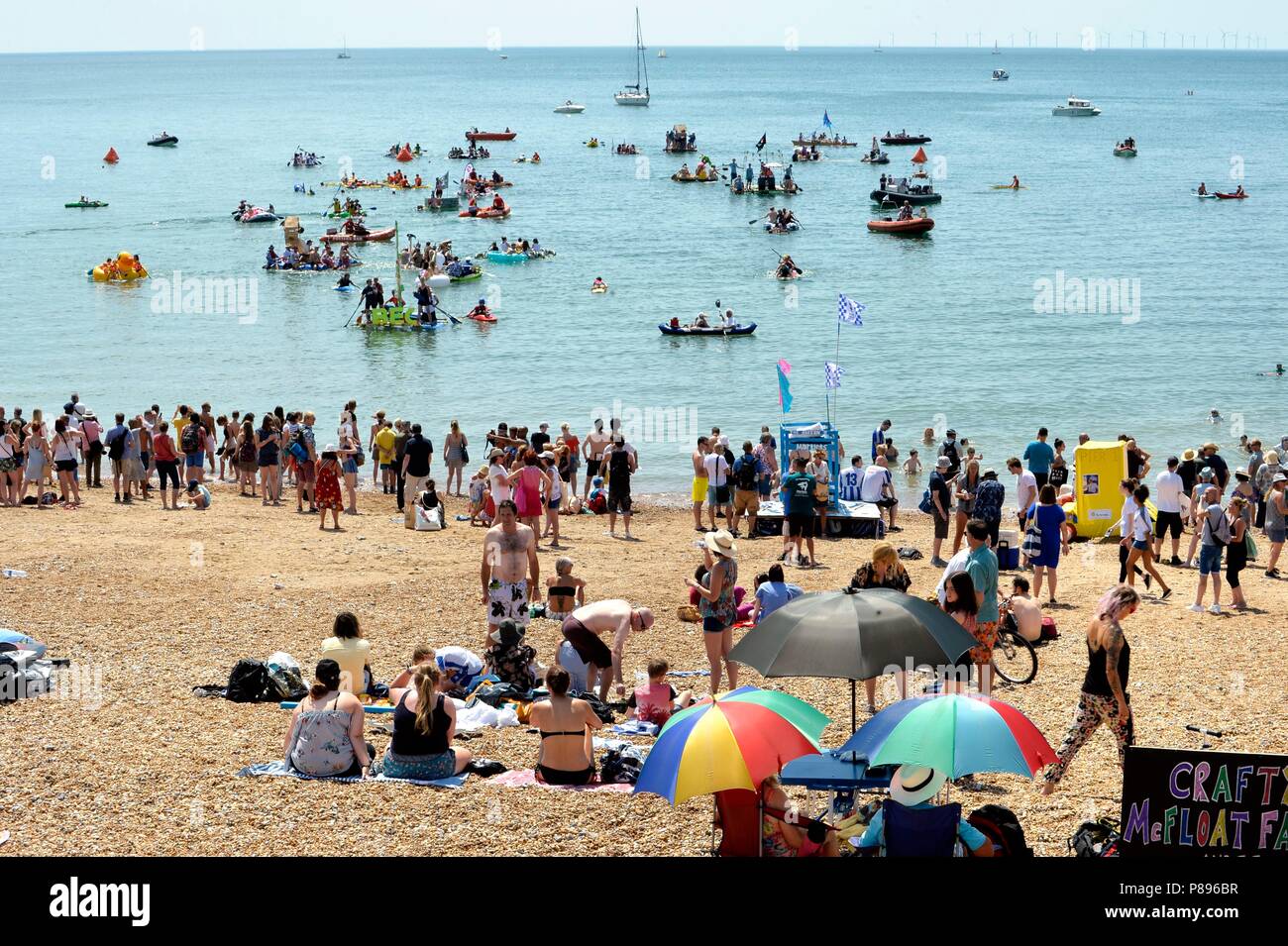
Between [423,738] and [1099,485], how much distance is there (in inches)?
488

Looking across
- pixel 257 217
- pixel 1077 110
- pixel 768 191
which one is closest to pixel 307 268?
pixel 257 217

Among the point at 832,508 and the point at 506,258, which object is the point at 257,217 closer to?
the point at 506,258

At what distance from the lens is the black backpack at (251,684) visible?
10.2 metres

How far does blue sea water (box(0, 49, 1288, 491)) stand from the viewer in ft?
105

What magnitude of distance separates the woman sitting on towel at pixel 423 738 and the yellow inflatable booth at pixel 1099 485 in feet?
39.6

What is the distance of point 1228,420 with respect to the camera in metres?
30.0

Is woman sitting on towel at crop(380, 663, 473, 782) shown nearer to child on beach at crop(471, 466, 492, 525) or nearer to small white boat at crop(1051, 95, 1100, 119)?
child on beach at crop(471, 466, 492, 525)

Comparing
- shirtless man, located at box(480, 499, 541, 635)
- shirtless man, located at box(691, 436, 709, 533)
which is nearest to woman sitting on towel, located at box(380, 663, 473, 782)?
shirtless man, located at box(480, 499, 541, 635)

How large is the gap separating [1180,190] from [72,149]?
84749 millimetres

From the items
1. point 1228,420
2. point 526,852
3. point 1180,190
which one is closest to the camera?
point 526,852

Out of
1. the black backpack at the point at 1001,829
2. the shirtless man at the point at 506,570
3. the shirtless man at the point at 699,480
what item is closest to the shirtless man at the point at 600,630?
the shirtless man at the point at 506,570

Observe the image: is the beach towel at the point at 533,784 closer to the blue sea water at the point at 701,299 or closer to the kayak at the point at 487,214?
the blue sea water at the point at 701,299
